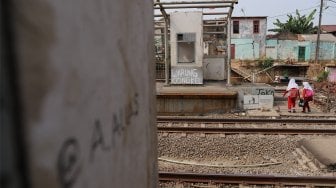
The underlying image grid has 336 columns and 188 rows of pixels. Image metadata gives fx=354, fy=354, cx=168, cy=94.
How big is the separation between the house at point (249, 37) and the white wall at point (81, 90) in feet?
132

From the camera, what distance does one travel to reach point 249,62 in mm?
34375

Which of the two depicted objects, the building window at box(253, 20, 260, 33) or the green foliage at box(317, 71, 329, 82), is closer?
the green foliage at box(317, 71, 329, 82)

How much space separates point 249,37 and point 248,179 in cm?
3664

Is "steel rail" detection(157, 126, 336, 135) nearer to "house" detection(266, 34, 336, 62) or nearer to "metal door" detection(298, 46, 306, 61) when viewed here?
"house" detection(266, 34, 336, 62)

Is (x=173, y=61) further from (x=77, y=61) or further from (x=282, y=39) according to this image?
(x=282, y=39)

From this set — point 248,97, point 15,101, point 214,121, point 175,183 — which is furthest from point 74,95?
point 248,97

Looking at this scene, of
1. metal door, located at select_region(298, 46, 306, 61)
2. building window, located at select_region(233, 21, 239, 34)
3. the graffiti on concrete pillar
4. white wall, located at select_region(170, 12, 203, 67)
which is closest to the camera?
the graffiti on concrete pillar

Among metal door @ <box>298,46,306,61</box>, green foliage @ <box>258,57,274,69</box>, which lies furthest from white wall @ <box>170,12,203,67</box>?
metal door @ <box>298,46,306,61</box>

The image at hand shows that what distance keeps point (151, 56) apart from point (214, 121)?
8.59 m

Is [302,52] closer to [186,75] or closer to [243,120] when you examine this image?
[186,75]

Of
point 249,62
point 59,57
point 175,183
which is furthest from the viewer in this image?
point 249,62

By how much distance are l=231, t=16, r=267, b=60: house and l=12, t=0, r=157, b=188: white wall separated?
4010 centimetres

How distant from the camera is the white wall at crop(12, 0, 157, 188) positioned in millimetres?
857

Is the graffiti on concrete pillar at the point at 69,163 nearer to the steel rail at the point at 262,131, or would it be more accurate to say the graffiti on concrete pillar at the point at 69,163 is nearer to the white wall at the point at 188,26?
the steel rail at the point at 262,131
